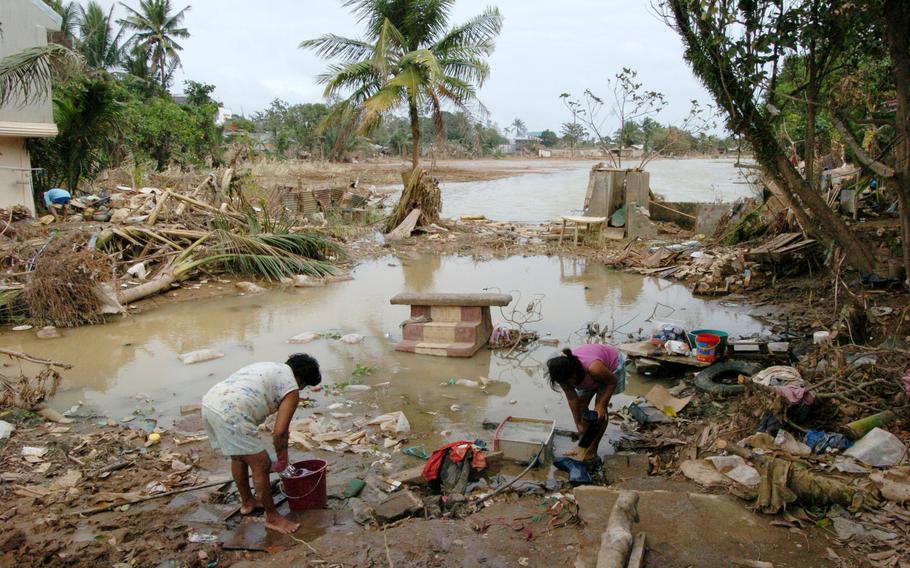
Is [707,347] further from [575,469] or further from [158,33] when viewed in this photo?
[158,33]

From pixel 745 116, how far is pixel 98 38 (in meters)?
38.7

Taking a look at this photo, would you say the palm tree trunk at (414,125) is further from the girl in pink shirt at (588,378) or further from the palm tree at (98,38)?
the palm tree at (98,38)

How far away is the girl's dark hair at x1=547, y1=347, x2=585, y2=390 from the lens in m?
4.59

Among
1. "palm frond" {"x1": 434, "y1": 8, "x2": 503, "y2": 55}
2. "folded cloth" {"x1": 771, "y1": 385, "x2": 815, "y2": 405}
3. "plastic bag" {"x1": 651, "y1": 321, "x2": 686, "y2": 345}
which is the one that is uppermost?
"palm frond" {"x1": 434, "y1": 8, "x2": 503, "y2": 55}

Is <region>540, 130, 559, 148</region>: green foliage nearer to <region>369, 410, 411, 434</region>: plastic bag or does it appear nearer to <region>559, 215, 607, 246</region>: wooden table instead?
<region>559, 215, 607, 246</region>: wooden table

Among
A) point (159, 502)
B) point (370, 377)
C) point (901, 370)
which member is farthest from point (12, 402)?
point (901, 370)

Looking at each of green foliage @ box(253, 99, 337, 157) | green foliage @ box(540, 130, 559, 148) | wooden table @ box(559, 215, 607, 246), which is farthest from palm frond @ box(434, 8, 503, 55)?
green foliage @ box(540, 130, 559, 148)

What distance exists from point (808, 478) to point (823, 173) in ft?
35.2

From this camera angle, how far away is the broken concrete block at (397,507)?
13.5 ft

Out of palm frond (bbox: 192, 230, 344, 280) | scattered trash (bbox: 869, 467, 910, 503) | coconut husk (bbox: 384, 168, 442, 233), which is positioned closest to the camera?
scattered trash (bbox: 869, 467, 910, 503)

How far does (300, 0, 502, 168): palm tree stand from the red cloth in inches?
589

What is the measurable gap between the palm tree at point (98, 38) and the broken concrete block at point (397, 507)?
38.6 m

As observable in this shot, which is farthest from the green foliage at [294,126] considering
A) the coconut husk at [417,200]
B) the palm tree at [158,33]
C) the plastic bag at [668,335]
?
the plastic bag at [668,335]

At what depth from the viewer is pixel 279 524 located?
397 centimetres
